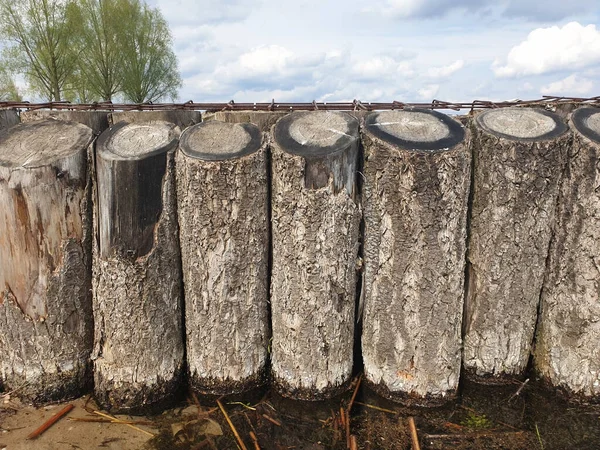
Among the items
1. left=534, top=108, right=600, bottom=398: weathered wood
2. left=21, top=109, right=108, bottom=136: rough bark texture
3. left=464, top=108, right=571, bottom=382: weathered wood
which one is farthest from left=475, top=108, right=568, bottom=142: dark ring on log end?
left=21, top=109, right=108, bottom=136: rough bark texture

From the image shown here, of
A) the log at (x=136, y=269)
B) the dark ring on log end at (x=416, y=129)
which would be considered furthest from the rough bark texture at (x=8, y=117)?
the dark ring on log end at (x=416, y=129)

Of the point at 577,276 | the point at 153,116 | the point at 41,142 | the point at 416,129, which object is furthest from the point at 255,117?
the point at 577,276

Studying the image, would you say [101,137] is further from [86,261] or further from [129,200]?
[86,261]

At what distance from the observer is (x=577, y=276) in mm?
3090

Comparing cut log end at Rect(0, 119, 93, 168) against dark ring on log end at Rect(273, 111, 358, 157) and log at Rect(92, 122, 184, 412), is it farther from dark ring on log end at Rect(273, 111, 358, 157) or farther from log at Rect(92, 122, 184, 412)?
dark ring on log end at Rect(273, 111, 358, 157)

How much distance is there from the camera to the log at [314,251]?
9.38 ft

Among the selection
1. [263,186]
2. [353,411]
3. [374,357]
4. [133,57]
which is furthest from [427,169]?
[133,57]

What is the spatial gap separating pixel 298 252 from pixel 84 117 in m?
1.87

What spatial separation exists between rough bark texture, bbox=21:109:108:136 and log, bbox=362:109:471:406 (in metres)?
1.94

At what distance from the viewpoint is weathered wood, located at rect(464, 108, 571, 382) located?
2.96 meters

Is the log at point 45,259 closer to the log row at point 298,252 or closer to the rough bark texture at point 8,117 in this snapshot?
the log row at point 298,252

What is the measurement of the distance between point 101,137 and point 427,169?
2.17 metres

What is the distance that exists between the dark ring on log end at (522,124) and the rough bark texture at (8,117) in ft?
11.6

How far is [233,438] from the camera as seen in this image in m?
2.89
